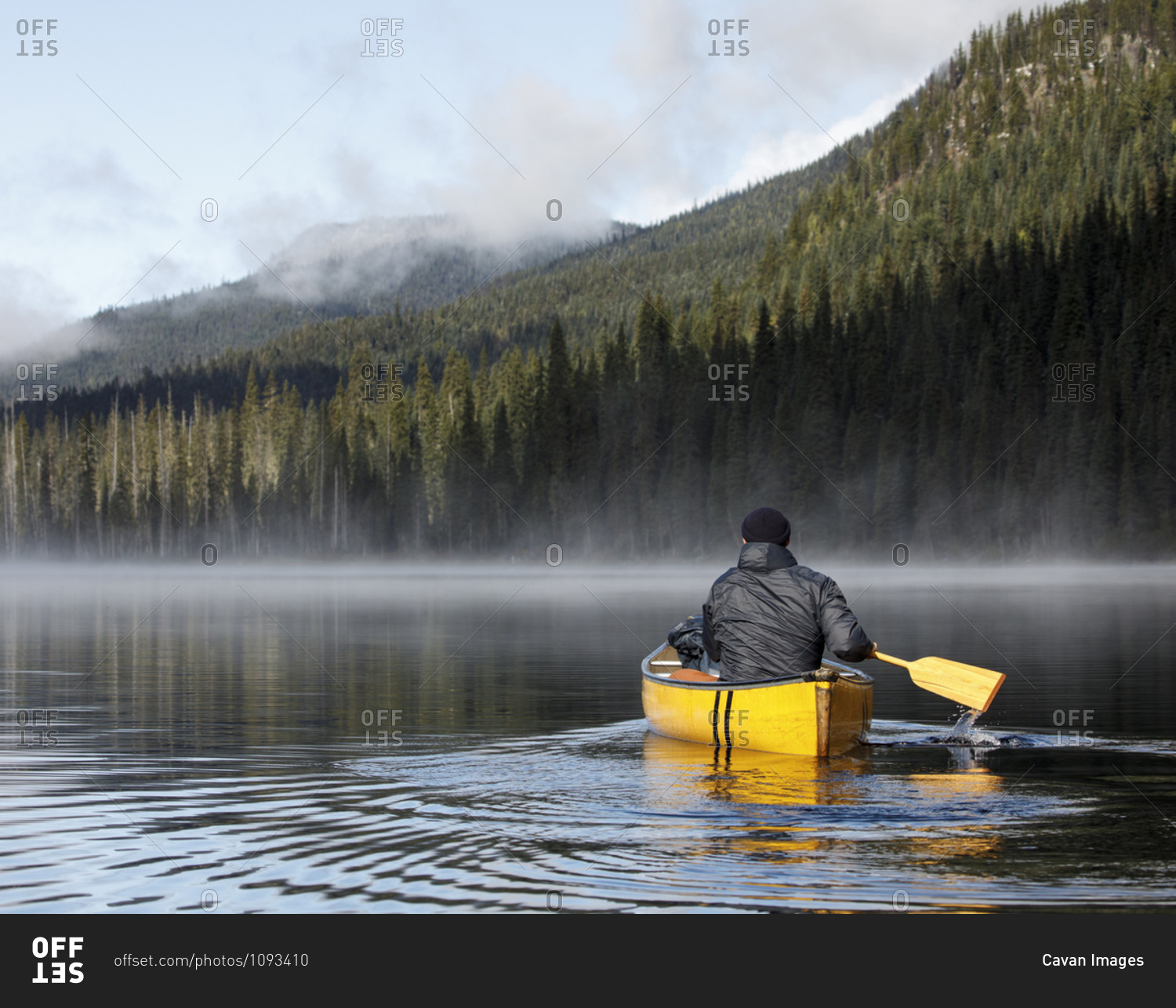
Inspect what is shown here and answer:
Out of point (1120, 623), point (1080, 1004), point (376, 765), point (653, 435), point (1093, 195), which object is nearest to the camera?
point (1080, 1004)

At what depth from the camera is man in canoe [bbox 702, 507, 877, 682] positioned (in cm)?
1382

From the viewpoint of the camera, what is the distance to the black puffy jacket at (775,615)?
1380 centimetres

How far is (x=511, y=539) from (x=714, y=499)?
2124 cm

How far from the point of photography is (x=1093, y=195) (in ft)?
446

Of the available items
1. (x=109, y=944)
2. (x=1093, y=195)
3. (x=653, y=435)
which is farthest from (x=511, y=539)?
(x=109, y=944)

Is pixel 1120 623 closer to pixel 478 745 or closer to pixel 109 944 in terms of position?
pixel 478 745
